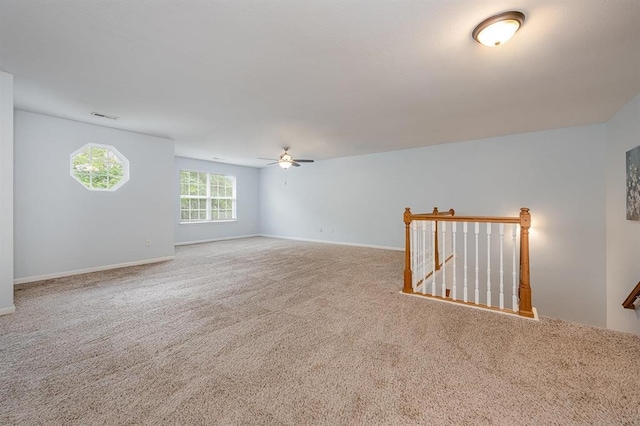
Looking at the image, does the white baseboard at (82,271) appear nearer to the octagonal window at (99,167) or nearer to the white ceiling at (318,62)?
the octagonal window at (99,167)

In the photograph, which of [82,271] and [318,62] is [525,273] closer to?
[318,62]

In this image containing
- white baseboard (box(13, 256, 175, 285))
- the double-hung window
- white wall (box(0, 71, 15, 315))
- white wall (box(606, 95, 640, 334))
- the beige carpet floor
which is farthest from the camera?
the double-hung window

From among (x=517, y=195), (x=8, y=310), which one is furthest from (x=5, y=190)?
(x=517, y=195)

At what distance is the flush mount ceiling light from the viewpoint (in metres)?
1.83

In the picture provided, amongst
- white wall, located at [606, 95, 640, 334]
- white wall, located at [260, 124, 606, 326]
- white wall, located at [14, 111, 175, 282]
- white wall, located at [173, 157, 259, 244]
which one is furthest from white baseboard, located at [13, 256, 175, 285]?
white wall, located at [606, 95, 640, 334]

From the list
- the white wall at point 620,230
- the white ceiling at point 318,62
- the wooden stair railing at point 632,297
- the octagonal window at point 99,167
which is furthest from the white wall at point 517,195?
the octagonal window at point 99,167

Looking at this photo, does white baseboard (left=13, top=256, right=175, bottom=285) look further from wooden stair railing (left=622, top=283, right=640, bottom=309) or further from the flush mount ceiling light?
wooden stair railing (left=622, top=283, right=640, bottom=309)

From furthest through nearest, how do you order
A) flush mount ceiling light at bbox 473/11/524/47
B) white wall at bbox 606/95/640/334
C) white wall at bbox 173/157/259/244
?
white wall at bbox 173/157/259/244
white wall at bbox 606/95/640/334
flush mount ceiling light at bbox 473/11/524/47

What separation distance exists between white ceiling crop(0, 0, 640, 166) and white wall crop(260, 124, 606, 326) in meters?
0.69

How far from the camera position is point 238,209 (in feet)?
28.6

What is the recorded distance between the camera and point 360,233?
709cm

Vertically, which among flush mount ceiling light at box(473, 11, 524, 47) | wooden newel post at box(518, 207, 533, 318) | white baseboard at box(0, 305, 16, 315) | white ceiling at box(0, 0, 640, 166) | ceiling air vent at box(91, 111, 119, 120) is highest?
ceiling air vent at box(91, 111, 119, 120)

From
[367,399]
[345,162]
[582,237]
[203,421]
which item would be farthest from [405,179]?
[203,421]

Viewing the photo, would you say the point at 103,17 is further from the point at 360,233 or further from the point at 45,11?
the point at 360,233
